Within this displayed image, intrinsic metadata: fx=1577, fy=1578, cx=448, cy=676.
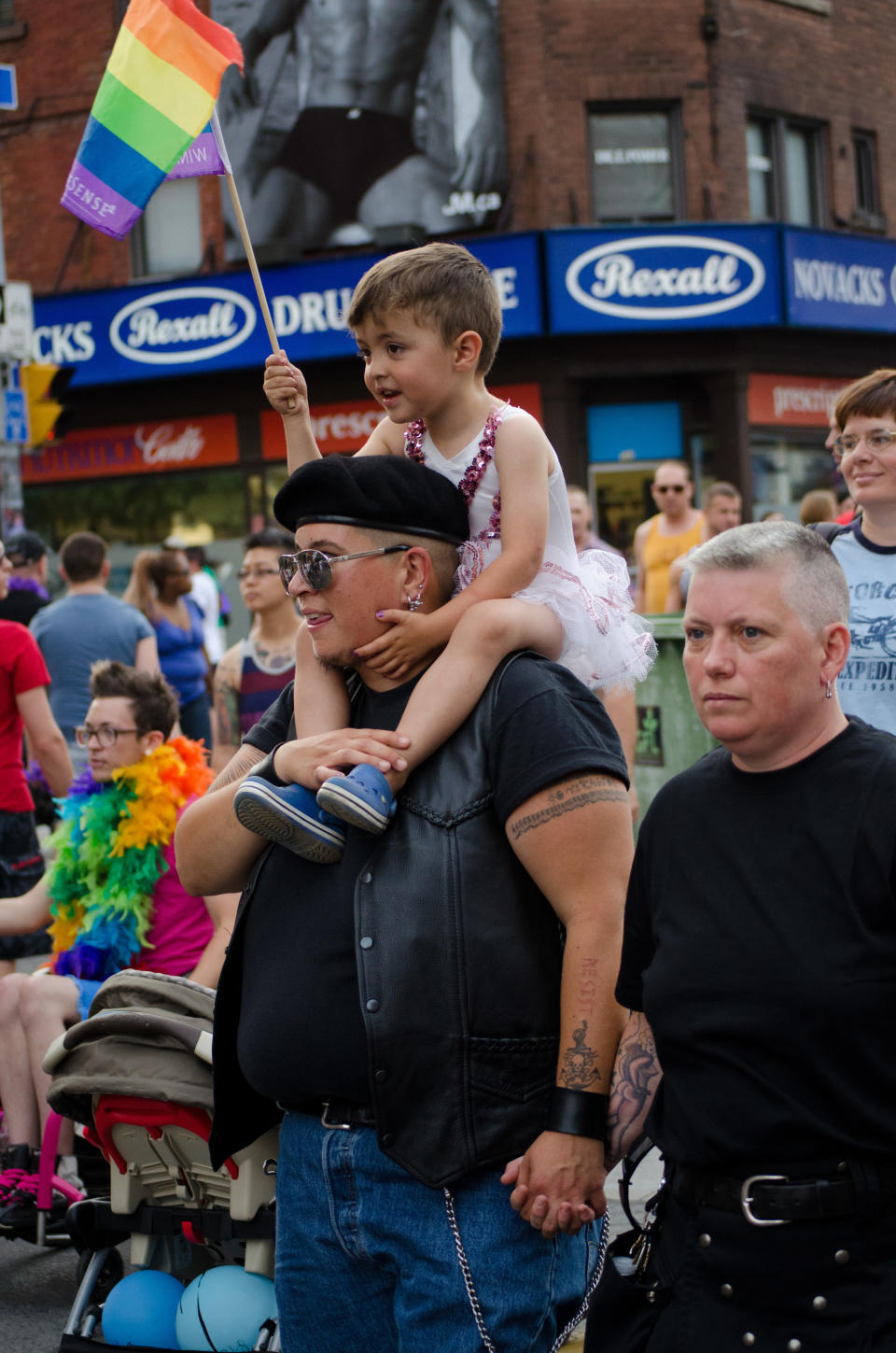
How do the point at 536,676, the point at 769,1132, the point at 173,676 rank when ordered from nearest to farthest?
the point at 769,1132, the point at 536,676, the point at 173,676

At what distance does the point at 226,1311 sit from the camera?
148 inches

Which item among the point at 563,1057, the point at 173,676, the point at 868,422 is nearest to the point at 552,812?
the point at 563,1057

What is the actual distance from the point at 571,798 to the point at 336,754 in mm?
424

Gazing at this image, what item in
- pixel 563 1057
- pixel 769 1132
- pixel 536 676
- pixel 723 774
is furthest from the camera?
pixel 536 676

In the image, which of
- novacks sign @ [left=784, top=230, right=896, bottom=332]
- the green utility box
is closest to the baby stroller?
the green utility box

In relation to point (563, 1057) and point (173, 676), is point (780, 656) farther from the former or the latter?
point (173, 676)

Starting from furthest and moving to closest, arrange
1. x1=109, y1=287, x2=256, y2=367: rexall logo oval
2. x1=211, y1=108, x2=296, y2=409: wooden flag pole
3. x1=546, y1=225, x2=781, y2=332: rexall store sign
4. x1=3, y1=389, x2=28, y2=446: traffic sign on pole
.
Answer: x1=109, y1=287, x2=256, y2=367: rexall logo oval, x1=546, y1=225, x2=781, y2=332: rexall store sign, x1=3, y1=389, x2=28, y2=446: traffic sign on pole, x1=211, y1=108, x2=296, y2=409: wooden flag pole

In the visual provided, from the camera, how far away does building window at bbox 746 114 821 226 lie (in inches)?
776

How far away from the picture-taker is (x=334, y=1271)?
2637 mm

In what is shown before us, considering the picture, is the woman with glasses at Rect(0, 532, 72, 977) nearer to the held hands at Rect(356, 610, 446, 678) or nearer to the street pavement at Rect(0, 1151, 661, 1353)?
the street pavement at Rect(0, 1151, 661, 1353)

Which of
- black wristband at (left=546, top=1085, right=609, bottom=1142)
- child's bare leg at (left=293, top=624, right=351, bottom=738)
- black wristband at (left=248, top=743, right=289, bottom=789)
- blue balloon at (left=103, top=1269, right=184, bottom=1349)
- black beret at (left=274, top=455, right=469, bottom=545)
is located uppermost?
black beret at (left=274, top=455, right=469, bottom=545)

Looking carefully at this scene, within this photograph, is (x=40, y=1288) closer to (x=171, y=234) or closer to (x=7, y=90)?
(x=7, y=90)

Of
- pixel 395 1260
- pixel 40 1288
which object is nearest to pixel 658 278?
pixel 40 1288

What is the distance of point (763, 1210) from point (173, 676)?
820 cm
